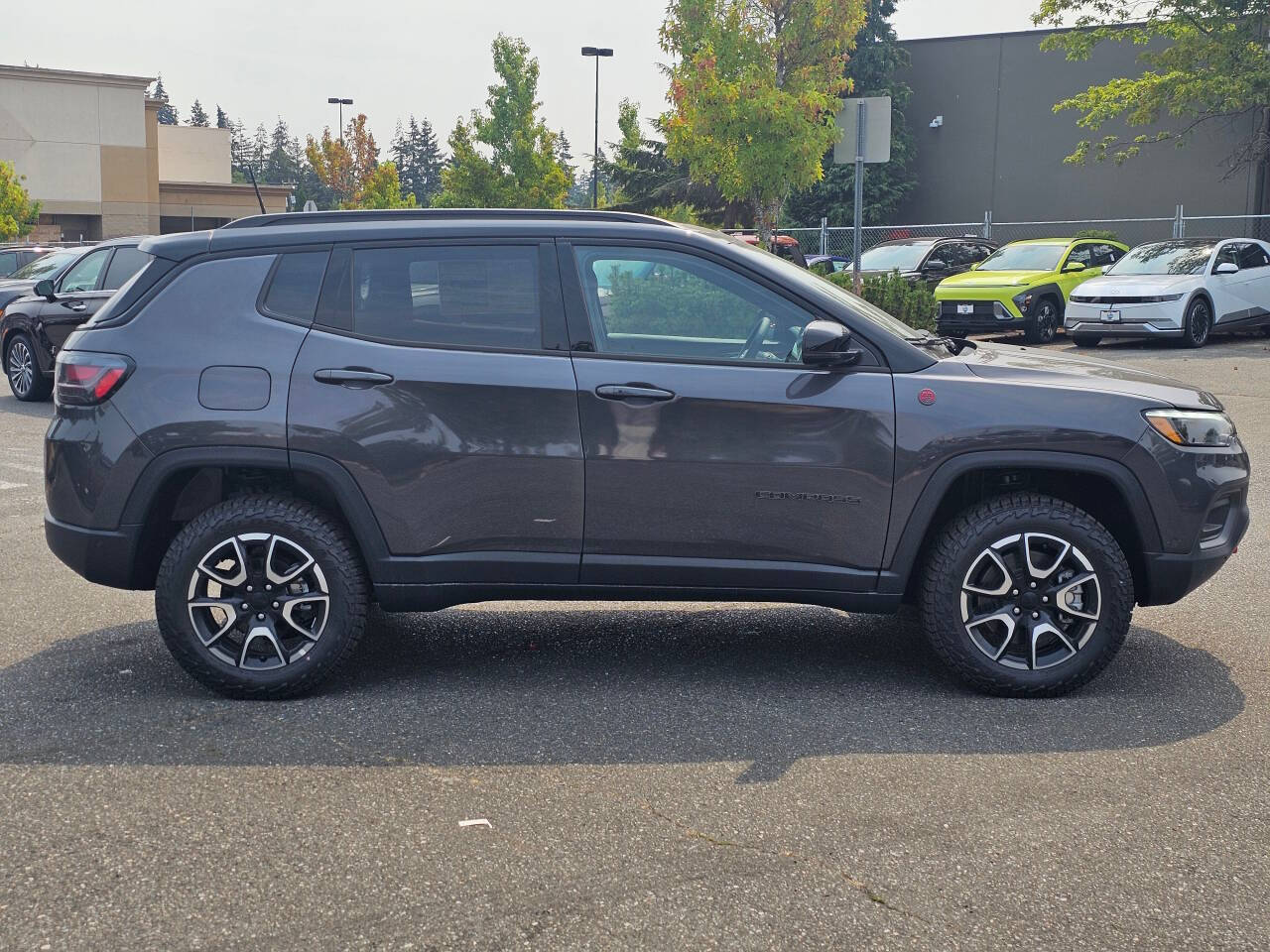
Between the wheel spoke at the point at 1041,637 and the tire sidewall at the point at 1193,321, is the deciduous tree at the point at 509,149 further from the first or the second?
the wheel spoke at the point at 1041,637

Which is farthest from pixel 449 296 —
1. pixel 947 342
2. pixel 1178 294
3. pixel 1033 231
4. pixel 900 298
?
pixel 1033 231

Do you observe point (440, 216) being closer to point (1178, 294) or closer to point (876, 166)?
point (1178, 294)

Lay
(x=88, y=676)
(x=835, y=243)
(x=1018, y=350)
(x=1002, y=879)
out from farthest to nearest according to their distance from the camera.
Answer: (x=835, y=243), (x=1018, y=350), (x=88, y=676), (x=1002, y=879)

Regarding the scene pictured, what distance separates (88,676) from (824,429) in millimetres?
2986

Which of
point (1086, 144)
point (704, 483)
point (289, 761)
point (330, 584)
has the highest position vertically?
point (1086, 144)

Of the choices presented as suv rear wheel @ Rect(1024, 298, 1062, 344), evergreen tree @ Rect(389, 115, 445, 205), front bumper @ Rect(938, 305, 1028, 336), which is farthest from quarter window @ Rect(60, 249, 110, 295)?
evergreen tree @ Rect(389, 115, 445, 205)

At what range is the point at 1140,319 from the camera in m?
18.5

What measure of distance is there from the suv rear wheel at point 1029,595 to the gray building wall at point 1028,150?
34701 mm

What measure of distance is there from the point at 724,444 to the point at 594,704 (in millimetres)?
1053

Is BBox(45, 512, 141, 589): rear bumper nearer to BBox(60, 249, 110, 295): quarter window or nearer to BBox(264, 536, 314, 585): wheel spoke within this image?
BBox(264, 536, 314, 585): wheel spoke

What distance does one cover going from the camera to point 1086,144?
29.3 metres

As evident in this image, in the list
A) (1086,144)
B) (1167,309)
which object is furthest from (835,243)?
(1167,309)

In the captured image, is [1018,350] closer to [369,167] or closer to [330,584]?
[330,584]

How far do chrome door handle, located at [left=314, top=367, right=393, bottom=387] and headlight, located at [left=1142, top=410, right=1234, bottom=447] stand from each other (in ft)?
9.07
